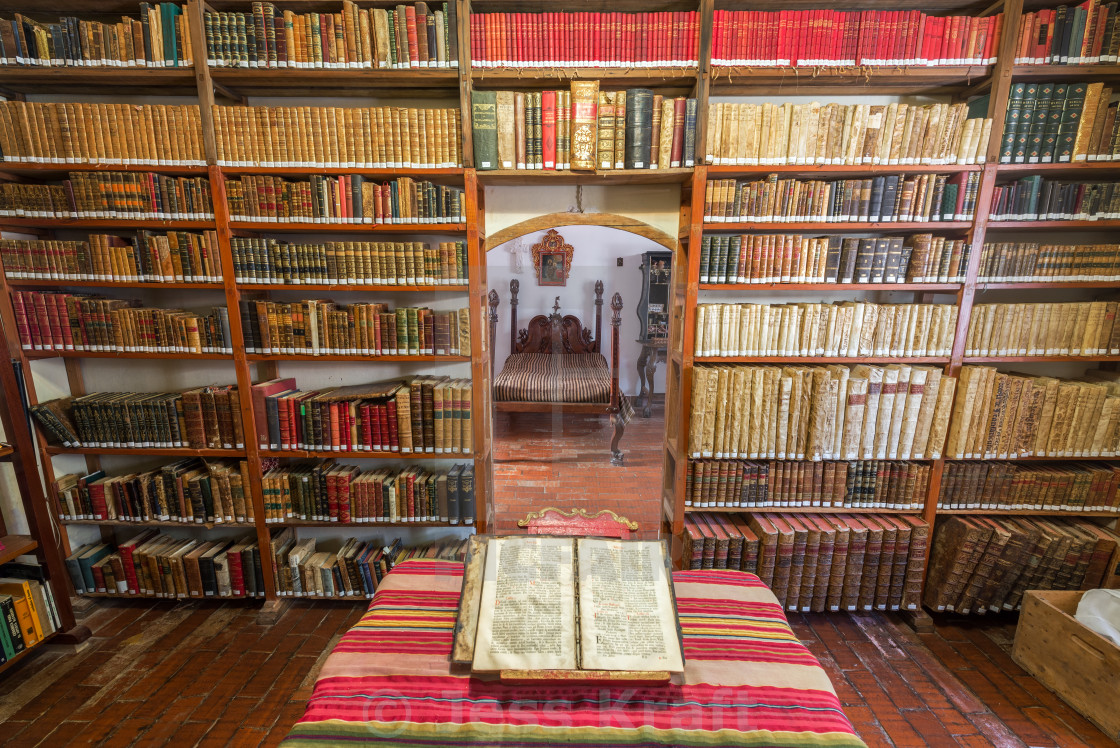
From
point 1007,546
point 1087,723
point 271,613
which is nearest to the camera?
point 1087,723

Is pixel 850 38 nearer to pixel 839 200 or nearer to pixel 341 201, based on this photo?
pixel 839 200

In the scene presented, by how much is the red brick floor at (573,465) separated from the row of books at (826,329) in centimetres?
70

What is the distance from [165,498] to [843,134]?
4111mm

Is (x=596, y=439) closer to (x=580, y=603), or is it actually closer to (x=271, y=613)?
(x=580, y=603)

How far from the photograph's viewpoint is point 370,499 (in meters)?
2.69

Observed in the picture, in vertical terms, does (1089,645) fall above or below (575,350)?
below

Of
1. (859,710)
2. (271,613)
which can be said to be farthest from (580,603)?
(271,613)

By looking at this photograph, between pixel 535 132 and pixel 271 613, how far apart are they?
3025 millimetres

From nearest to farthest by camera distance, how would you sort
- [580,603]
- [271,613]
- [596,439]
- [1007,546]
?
[580,603] < [1007,546] < [271,613] < [596,439]

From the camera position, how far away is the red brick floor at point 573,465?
8.98ft

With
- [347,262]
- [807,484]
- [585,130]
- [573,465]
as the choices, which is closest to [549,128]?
[585,130]

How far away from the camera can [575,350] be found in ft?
14.3

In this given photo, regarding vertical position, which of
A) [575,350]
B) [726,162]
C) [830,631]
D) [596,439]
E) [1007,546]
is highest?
[726,162]

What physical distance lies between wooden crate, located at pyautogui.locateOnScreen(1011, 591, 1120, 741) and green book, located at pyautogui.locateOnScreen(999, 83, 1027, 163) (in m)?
2.19
